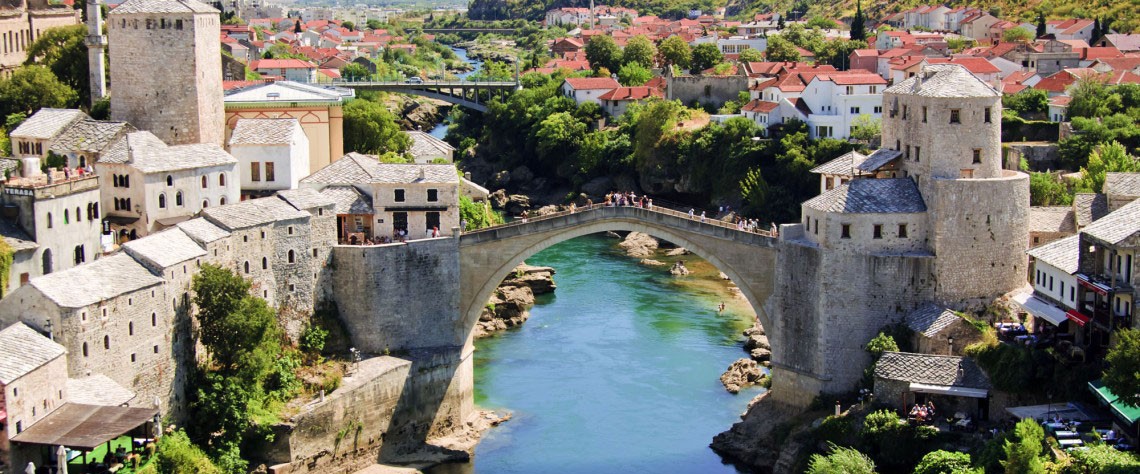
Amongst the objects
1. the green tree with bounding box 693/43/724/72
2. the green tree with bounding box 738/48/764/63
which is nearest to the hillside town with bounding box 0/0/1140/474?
the green tree with bounding box 738/48/764/63

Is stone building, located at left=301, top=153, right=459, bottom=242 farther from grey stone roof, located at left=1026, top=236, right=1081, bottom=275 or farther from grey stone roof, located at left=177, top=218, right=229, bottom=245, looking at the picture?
grey stone roof, located at left=1026, top=236, right=1081, bottom=275

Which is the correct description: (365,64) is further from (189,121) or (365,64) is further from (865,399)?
(865,399)

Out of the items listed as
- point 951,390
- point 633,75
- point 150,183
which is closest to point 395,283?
point 150,183

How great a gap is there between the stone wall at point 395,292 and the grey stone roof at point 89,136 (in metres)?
9.04

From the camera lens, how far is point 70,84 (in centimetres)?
6425

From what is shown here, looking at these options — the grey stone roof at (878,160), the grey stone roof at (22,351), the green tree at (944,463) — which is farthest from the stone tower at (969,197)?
the grey stone roof at (22,351)

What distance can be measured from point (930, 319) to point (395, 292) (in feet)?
58.2

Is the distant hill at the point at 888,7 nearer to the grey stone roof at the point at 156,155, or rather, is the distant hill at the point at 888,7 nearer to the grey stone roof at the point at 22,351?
the grey stone roof at the point at 156,155

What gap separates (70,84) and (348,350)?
20.4 meters

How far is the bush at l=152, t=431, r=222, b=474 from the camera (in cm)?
4322

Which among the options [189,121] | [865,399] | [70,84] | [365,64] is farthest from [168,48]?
[365,64]

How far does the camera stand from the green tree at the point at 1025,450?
39.5m

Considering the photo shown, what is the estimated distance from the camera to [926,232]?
49.1 metres

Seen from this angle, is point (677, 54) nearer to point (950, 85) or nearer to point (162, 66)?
point (162, 66)
